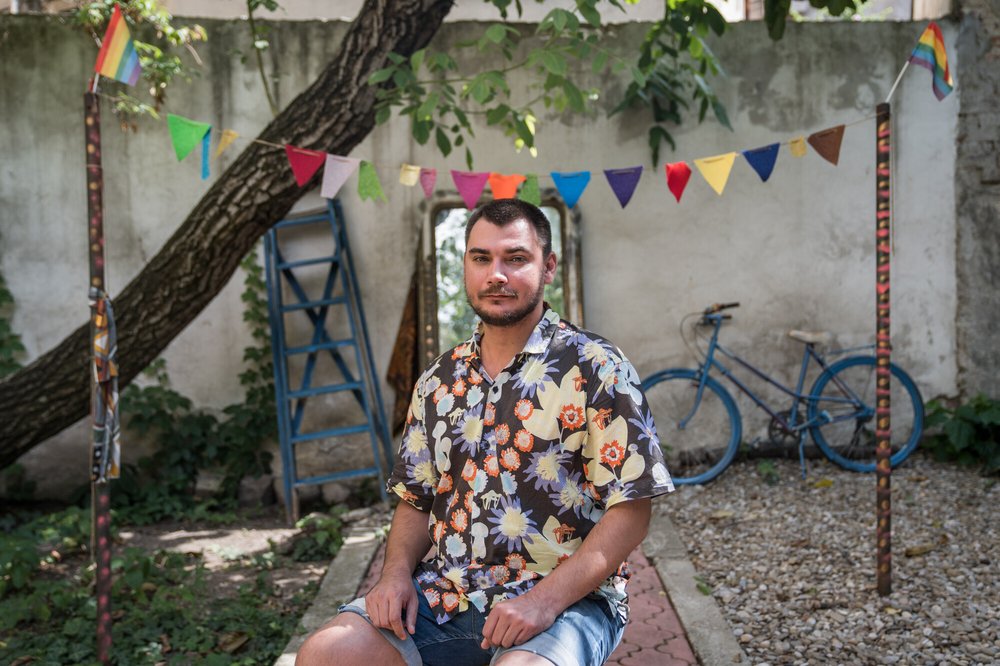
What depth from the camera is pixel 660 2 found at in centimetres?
870

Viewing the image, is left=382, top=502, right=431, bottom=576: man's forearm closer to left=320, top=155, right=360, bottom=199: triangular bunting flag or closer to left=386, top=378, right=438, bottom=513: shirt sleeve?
left=386, top=378, right=438, bottom=513: shirt sleeve

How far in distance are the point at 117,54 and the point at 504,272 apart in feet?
7.48

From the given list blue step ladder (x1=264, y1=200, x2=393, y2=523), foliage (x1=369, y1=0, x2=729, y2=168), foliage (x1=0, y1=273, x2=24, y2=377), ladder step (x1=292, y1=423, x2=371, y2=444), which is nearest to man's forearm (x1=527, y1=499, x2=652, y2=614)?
foliage (x1=369, y1=0, x2=729, y2=168)

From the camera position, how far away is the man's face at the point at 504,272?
2.26 meters

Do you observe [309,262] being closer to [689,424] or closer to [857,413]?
[689,424]

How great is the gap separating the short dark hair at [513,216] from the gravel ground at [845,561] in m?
2.09

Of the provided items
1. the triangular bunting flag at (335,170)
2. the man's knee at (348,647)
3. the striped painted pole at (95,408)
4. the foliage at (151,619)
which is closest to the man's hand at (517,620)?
the man's knee at (348,647)

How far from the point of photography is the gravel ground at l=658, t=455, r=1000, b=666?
3.56 m

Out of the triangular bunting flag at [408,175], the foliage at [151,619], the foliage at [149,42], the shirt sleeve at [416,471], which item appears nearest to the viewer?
the shirt sleeve at [416,471]

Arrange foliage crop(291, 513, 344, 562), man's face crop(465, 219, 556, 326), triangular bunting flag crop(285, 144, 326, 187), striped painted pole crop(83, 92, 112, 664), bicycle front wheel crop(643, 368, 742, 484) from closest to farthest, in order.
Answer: man's face crop(465, 219, 556, 326) < striped painted pole crop(83, 92, 112, 664) < triangular bunting flag crop(285, 144, 326, 187) < foliage crop(291, 513, 344, 562) < bicycle front wheel crop(643, 368, 742, 484)

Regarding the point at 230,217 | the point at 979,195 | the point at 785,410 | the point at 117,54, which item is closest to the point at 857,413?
the point at 785,410

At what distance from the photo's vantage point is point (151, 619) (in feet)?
13.2

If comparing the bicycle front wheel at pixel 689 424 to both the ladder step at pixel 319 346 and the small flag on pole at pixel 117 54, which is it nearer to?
the ladder step at pixel 319 346

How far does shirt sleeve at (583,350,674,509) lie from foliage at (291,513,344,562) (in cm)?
332
